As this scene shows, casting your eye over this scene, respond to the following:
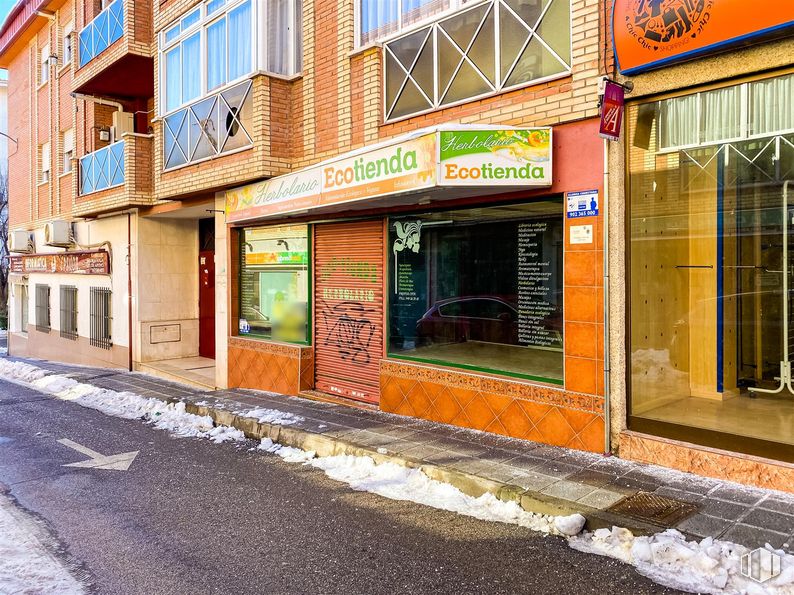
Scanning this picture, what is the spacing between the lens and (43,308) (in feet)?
66.2

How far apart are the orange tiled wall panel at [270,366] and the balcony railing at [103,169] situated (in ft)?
17.9

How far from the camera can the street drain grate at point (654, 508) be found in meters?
4.41

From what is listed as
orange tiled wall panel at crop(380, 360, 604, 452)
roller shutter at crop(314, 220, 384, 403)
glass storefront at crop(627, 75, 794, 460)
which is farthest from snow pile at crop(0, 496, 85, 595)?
glass storefront at crop(627, 75, 794, 460)

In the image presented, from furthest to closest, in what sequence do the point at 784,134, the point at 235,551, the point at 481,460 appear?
the point at 481,460, the point at 784,134, the point at 235,551

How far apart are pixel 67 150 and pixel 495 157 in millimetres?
16580

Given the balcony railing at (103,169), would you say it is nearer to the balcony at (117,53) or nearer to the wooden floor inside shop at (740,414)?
the balcony at (117,53)

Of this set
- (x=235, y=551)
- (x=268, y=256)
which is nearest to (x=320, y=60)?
(x=268, y=256)

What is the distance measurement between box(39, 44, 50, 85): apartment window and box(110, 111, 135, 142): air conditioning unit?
530 centimetres

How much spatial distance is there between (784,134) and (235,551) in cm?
539

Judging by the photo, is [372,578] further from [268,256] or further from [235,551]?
[268,256]

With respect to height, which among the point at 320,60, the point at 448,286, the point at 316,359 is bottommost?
the point at 316,359

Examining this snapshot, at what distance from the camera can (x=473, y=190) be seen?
6594mm

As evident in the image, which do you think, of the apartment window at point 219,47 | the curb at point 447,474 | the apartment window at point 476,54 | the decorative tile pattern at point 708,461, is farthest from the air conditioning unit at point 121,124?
the decorative tile pattern at point 708,461

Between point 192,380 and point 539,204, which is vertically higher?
point 539,204
